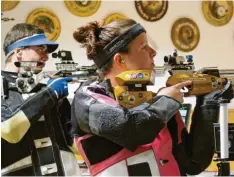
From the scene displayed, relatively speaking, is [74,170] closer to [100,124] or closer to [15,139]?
[15,139]

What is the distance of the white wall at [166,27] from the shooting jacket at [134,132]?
2034 mm

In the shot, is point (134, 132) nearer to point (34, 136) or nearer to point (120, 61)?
point (120, 61)

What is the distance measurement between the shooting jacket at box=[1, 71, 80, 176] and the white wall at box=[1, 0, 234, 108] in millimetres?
1717

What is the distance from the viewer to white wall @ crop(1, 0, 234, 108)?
3.23 m

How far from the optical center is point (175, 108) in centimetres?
107

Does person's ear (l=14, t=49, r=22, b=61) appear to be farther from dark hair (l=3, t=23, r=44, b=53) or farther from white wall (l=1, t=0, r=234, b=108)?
white wall (l=1, t=0, r=234, b=108)

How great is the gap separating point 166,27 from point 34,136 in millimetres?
2217

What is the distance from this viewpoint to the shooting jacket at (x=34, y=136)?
4.38ft

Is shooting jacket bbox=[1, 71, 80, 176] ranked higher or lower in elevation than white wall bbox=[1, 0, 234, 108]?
lower

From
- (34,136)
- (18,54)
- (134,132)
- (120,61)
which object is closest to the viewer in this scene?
(134,132)

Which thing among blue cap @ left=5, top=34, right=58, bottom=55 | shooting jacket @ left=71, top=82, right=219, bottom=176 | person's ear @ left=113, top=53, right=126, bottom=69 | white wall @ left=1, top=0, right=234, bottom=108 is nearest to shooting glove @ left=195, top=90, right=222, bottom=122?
shooting jacket @ left=71, top=82, right=219, bottom=176

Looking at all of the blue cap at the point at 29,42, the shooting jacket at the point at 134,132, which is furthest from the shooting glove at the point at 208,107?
the blue cap at the point at 29,42

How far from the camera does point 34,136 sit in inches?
56.1

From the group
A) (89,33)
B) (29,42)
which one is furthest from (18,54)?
(89,33)
